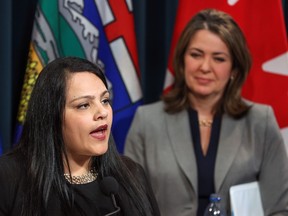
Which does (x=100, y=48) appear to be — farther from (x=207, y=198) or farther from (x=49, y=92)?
(x=49, y=92)

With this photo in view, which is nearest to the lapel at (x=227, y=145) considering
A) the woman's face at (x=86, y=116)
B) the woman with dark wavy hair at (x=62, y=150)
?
the woman with dark wavy hair at (x=62, y=150)

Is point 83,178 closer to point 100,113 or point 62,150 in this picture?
point 62,150

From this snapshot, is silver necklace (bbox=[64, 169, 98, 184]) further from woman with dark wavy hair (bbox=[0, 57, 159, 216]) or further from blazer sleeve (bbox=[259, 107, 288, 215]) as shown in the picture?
blazer sleeve (bbox=[259, 107, 288, 215])

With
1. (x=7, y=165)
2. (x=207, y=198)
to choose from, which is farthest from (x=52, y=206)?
(x=207, y=198)

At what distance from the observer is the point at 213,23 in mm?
2570

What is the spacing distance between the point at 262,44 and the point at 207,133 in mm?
535

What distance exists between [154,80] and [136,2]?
398 millimetres

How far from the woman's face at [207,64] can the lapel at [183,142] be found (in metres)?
0.13

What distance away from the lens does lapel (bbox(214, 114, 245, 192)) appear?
2.48m

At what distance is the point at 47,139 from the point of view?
5.58ft

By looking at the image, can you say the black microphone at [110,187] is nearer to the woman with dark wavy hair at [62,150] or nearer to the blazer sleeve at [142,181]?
the woman with dark wavy hair at [62,150]

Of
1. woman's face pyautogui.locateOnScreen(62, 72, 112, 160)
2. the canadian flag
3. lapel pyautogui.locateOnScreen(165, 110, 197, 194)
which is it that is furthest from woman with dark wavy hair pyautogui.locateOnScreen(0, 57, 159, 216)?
the canadian flag

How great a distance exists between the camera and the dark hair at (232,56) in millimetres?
2559

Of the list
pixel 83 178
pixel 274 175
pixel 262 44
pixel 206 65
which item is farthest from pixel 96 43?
pixel 83 178
